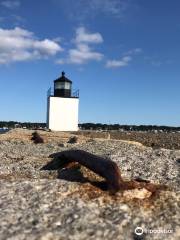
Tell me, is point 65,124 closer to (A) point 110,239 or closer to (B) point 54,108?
(B) point 54,108

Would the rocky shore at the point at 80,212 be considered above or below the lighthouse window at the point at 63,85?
below

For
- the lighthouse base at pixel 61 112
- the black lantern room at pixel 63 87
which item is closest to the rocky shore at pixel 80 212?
the lighthouse base at pixel 61 112

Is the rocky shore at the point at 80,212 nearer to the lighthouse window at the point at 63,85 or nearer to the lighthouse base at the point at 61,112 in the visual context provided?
the lighthouse base at the point at 61,112

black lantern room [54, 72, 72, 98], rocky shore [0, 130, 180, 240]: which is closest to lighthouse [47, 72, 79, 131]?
black lantern room [54, 72, 72, 98]

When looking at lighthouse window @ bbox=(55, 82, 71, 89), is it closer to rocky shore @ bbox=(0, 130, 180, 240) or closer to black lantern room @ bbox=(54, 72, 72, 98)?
black lantern room @ bbox=(54, 72, 72, 98)

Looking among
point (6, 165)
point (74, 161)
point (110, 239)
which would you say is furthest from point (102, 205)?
point (6, 165)
